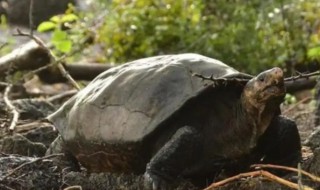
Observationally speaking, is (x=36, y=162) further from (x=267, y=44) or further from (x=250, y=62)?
(x=267, y=44)

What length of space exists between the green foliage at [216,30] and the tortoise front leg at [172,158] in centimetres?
456

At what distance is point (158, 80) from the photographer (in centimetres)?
291

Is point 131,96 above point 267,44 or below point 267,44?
above

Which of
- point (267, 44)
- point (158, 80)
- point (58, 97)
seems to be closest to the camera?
point (158, 80)

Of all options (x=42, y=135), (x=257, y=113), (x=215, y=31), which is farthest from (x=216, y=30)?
(x=257, y=113)

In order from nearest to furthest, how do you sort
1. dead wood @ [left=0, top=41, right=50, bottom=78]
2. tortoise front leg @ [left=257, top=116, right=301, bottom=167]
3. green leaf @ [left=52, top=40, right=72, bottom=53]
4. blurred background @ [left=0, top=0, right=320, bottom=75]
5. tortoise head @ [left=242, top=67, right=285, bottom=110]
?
tortoise head @ [left=242, top=67, right=285, bottom=110], tortoise front leg @ [left=257, top=116, right=301, bottom=167], green leaf @ [left=52, top=40, right=72, bottom=53], dead wood @ [left=0, top=41, right=50, bottom=78], blurred background @ [left=0, top=0, right=320, bottom=75]

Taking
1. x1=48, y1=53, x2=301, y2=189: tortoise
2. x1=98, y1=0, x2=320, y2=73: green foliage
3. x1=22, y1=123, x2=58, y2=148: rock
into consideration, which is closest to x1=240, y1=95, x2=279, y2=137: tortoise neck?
x1=48, y1=53, x2=301, y2=189: tortoise

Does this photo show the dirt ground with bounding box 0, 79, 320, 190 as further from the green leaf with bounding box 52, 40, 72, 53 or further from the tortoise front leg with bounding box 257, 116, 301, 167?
the green leaf with bounding box 52, 40, 72, 53

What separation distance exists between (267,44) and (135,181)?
510 cm

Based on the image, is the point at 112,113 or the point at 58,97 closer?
the point at 112,113

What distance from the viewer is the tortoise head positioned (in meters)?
2.54

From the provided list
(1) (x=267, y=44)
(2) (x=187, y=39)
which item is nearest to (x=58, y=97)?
(2) (x=187, y=39)

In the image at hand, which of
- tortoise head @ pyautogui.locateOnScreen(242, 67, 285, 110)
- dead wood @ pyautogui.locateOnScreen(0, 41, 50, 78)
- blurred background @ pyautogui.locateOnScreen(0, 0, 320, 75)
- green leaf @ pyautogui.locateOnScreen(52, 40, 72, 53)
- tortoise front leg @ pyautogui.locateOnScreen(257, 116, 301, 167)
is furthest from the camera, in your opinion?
blurred background @ pyautogui.locateOnScreen(0, 0, 320, 75)

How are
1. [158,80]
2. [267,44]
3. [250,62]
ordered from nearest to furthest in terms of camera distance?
1. [158,80]
2. [250,62]
3. [267,44]
